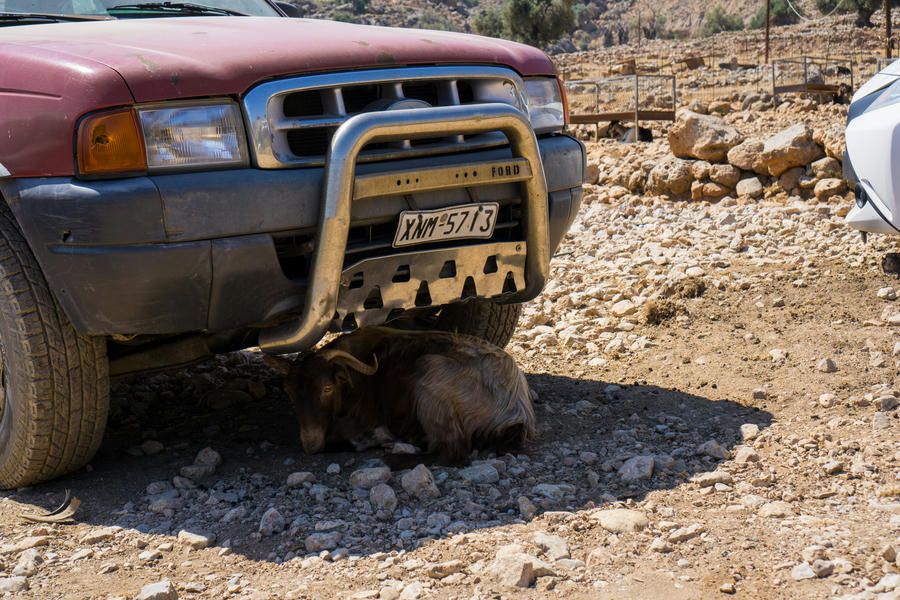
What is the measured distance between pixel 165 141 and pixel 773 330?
357 cm

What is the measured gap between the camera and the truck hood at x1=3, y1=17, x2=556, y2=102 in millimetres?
3191

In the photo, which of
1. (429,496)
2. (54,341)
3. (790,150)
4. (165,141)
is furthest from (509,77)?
(790,150)

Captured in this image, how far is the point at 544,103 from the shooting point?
4180 mm

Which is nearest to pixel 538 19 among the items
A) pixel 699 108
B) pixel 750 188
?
pixel 699 108

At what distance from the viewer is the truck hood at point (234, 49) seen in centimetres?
319

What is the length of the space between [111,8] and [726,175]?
678 centimetres

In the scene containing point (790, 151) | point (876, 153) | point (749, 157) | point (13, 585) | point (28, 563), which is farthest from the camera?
point (749, 157)

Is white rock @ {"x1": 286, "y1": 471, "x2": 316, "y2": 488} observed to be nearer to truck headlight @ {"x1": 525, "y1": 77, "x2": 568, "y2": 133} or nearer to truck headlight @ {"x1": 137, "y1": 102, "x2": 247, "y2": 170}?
truck headlight @ {"x1": 137, "y1": 102, "x2": 247, "y2": 170}

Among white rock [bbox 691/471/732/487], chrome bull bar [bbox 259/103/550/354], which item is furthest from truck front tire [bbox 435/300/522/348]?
white rock [bbox 691/471/732/487]

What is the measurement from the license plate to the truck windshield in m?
1.97

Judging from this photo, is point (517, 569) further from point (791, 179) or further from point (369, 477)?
point (791, 179)

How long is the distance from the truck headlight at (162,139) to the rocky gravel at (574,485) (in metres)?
1.23

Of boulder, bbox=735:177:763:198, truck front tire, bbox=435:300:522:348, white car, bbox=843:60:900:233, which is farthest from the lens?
boulder, bbox=735:177:763:198

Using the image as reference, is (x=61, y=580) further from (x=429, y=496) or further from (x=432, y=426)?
(x=432, y=426)
